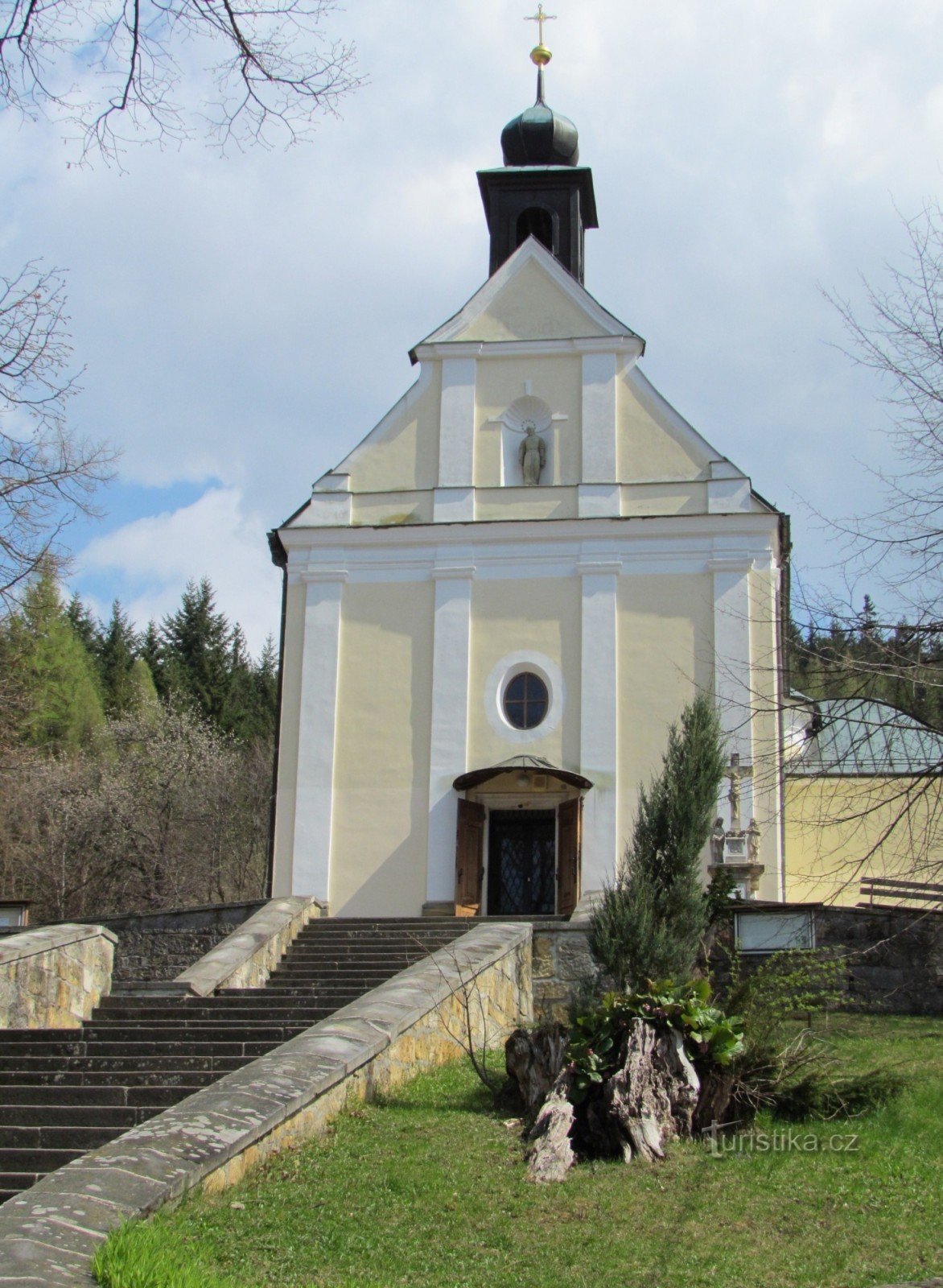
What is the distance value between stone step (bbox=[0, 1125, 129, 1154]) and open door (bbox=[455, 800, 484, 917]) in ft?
38.0

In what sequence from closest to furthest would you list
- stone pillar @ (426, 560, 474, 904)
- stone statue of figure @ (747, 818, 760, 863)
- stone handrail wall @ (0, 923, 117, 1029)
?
stone handrail wall @ (0, 923, 117, 1029) → stone statue of figure @ (747, 818, 760, 863) → stone pillar @ (426, 560, 474, 904)

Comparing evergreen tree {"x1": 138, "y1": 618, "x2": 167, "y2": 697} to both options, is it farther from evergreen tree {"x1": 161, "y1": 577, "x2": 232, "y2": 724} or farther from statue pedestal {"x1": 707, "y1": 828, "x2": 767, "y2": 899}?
statue pedestal {"x1": 707, "y1": 828, "x2": 767, "y2": 899}

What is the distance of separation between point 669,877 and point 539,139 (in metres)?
17.3

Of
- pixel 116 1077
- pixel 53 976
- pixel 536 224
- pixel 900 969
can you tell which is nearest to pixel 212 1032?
pixel 116 1077

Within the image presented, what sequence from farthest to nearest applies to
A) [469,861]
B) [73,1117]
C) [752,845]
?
[469,861] → [752,845] → [73,1117]

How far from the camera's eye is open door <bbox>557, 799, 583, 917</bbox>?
2012 cm

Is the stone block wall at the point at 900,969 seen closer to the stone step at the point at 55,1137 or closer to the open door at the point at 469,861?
the open door at the point at 469,861

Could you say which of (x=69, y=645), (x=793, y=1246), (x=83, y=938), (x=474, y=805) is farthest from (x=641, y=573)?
(x=69, y=645)

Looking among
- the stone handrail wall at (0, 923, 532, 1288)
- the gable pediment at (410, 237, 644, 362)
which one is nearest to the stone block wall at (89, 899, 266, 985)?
the stone handrail wall at (0, 923, 532, 1288)

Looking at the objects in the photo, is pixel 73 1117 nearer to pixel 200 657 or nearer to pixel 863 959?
pixel 863 959

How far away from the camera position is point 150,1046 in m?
11.3

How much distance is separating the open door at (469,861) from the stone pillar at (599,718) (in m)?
1.52

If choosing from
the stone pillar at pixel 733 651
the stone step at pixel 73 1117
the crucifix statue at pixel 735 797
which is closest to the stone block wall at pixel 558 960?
the crucifix statue at pixel 735 797

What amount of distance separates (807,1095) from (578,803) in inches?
467
